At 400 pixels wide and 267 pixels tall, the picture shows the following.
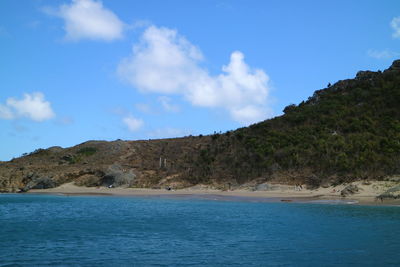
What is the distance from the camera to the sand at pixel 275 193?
36.7 meters

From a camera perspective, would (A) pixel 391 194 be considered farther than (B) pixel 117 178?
No

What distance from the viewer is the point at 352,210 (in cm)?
2964

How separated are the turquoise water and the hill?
16609mm

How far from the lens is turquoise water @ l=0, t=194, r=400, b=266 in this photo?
50.2 feet

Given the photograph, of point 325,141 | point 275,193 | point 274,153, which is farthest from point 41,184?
point 325,141

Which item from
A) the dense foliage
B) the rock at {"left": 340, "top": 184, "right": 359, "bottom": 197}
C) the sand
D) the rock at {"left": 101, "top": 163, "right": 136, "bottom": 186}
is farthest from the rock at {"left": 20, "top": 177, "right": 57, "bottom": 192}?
the rock at {"left": 340, "top": 184, "right": 359, "bottom": 197}

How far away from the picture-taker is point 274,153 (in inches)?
2127

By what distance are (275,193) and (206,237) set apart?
81.3 feet

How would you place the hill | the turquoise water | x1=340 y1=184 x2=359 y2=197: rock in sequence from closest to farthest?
the turquoise water
x1=340 y1=184 x2=359 y2=197: rock
the hill

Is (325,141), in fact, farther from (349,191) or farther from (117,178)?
(117,178)

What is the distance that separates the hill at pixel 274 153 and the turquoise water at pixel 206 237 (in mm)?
16609

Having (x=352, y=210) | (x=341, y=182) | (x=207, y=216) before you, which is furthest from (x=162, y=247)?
(x=341, y=182)

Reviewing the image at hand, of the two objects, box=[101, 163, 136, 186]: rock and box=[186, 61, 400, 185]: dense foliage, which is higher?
box=[186, 61, 400, 185]: dense foliage

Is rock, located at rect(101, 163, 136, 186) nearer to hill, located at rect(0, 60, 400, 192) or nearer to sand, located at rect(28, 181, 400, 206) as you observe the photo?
hill, located at rect(0, 60, 400, 192)
